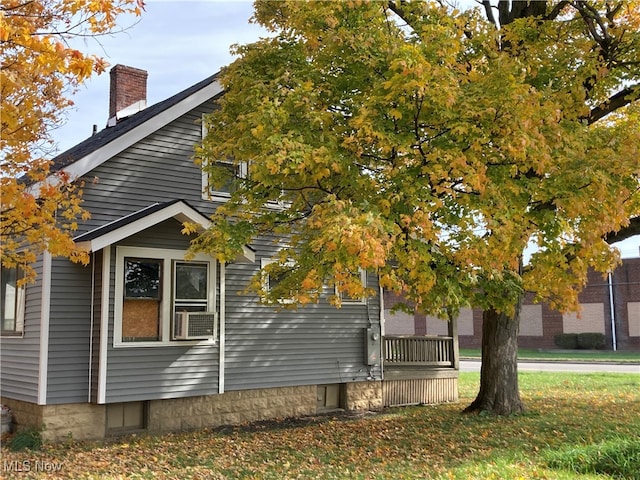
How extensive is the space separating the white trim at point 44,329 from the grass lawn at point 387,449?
102 centimetres

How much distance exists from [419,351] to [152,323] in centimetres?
778

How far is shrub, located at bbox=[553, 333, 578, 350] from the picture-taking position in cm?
4012

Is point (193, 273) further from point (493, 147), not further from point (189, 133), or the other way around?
point (493, 147)

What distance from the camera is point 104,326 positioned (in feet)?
39.1

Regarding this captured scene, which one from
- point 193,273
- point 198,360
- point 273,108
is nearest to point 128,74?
point 193,273

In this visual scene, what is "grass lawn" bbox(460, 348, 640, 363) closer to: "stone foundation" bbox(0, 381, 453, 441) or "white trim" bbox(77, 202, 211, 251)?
"stone foundation" bbox(0, 381, 453, 441)

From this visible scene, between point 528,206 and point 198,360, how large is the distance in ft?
23.3

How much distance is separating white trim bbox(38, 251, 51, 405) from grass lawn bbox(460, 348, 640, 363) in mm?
27245

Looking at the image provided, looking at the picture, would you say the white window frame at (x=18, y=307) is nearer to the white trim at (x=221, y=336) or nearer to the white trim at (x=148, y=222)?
the white trim at (x=148, y=222)

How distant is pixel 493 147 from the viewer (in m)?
9.87

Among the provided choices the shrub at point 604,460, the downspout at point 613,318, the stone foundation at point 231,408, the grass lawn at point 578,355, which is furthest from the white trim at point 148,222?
the downspout at point 613,318

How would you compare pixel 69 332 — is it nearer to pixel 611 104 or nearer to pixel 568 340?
pixel 611 104

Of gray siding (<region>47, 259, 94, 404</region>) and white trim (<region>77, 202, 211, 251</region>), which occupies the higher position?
white trim (<region>77, 202, 211, 251</region>)

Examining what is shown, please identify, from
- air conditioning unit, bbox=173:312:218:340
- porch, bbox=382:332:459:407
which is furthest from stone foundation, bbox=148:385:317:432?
porch, bbox=382:332:459:407
